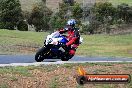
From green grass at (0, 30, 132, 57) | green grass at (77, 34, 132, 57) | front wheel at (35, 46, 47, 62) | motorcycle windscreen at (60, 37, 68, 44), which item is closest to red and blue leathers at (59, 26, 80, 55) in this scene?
motorcycle windscreen at (60, 37, 68, 44)

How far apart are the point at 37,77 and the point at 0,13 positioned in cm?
3670

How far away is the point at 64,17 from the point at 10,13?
7425 mm

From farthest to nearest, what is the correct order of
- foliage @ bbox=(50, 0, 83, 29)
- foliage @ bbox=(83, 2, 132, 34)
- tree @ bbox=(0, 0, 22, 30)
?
foliage @ bbox=(83, 2, 132, 34) < foliage @ bbox=(50, 0, 83, 29) < tree @ bbox=(0, 0, 22, 30)

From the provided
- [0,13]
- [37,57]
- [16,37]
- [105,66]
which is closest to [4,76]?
[37,57]

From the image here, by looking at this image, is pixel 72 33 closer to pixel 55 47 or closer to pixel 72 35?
pixel 72 35

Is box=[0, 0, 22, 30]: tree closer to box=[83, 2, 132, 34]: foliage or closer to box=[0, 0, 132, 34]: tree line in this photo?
box=[0, 0, 132, 34]: tree line

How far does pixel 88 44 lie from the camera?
130ft

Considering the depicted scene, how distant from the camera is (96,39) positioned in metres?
42.7

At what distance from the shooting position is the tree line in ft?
169

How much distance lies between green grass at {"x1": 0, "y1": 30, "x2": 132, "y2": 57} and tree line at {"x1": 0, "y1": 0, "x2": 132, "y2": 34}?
8.15m

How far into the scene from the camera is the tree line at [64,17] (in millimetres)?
51656

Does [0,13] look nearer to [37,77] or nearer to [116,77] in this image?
[37,77]

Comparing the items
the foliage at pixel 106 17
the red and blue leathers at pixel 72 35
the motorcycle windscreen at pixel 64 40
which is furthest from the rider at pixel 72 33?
the foliage at pixel 106 17

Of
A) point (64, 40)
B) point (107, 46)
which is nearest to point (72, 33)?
point (64, 40)
